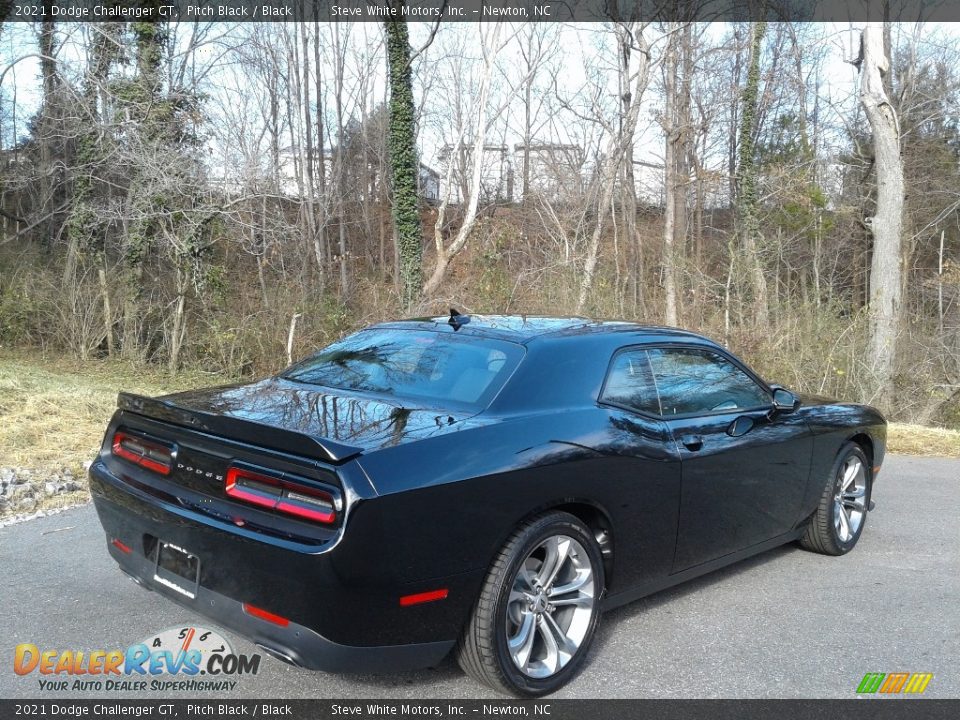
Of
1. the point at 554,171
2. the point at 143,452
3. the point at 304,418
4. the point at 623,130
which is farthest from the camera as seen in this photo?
the point at 554,171

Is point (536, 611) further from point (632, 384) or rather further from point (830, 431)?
point (830, 431)

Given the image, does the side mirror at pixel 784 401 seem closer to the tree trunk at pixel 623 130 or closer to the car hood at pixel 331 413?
the car hood at pixel 331 413

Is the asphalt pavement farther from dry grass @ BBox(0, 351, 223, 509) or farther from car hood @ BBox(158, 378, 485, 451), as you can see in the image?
dry grass @ BBox(0, 351, 223, 509)

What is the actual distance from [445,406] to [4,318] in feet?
49.9

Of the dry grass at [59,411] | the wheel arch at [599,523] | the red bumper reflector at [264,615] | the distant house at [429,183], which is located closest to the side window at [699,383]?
the wheel arch at [599,523]

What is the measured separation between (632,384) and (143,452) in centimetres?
225

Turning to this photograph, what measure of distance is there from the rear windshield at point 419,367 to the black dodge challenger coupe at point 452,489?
0.01 metres

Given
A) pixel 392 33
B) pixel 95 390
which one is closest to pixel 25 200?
pixel 392 33

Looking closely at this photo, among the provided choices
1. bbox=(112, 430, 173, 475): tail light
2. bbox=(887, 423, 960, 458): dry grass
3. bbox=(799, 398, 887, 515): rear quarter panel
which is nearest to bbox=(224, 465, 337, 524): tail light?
bbox=(112, 430, 173, 475): tail light

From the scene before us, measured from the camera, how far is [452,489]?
303 centimetres

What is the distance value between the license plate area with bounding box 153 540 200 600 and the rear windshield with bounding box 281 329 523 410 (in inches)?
42.5

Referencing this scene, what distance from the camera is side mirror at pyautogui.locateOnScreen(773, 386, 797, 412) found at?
481 cm

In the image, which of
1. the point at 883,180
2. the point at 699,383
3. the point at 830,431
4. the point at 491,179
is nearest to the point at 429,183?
the point at 491,179

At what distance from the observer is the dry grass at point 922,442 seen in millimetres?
9555
